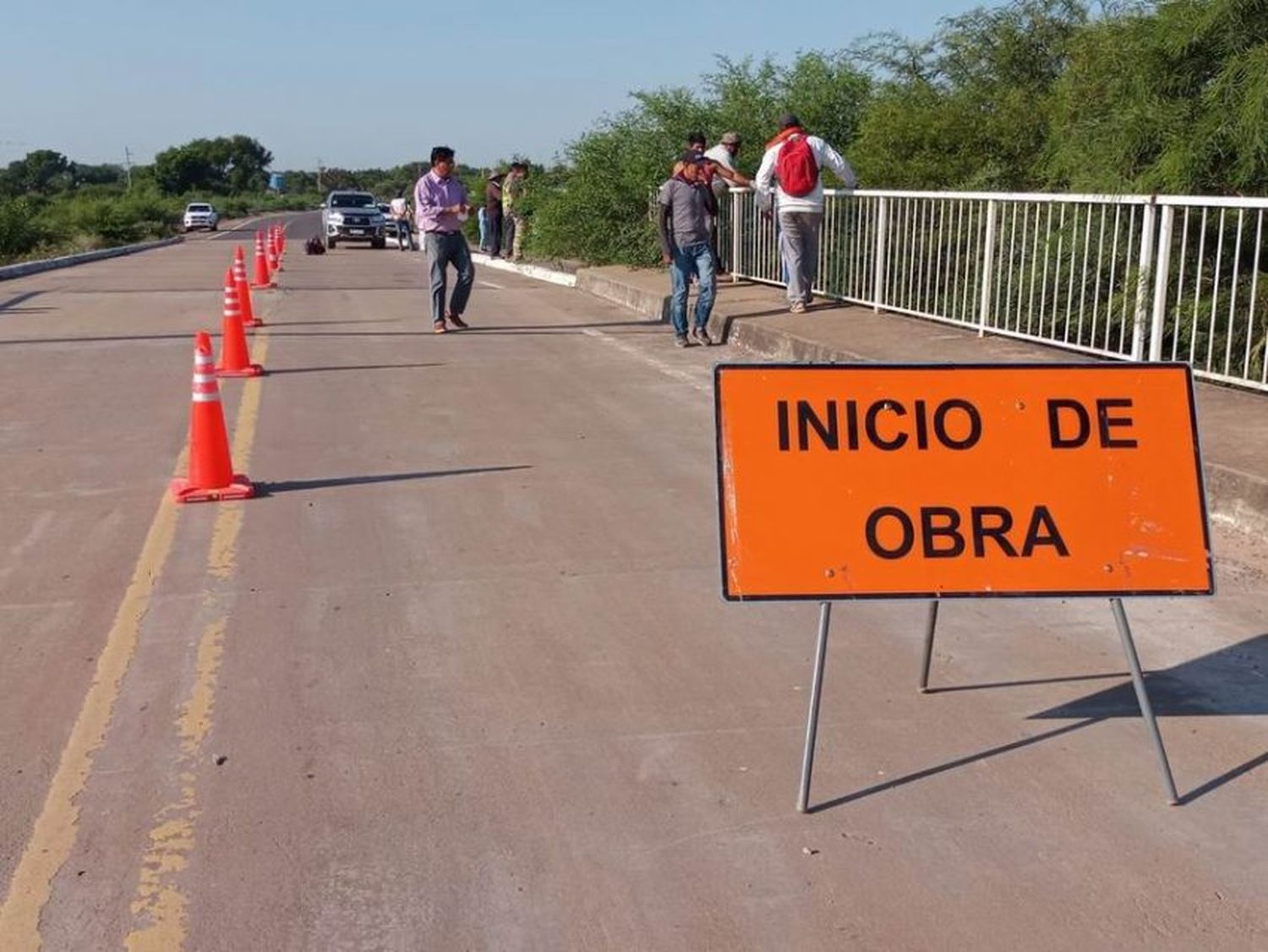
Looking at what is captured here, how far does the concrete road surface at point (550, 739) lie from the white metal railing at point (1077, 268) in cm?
304

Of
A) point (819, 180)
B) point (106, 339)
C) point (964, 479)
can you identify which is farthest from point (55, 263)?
point (964, 479)

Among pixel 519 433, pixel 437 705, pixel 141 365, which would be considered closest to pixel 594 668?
pixel 437 705

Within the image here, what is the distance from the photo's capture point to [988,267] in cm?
1248

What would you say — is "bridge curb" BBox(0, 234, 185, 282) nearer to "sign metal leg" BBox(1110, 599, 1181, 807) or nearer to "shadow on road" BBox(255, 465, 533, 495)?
"shadow on road" BBox(255, 465, 533, 495)

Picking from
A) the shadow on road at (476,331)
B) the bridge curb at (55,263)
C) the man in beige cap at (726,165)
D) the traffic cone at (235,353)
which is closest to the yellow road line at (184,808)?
the traffic cone at (235,353)

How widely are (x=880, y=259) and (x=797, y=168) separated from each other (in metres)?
1.29

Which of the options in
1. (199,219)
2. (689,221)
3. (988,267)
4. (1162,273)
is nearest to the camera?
(1162,273)

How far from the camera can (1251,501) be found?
287 inches

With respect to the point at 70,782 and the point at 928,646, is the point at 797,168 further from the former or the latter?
the point at 70,782

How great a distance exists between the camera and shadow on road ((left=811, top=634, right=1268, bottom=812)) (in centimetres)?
464

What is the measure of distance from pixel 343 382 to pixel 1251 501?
7516mm

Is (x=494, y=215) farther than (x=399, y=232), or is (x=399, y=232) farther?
(x=399, y=232)

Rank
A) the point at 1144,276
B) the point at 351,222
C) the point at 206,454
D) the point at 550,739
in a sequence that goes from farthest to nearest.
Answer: the point at 351,222, the point at 1144,276, the point at 206,454, the point at 550,739

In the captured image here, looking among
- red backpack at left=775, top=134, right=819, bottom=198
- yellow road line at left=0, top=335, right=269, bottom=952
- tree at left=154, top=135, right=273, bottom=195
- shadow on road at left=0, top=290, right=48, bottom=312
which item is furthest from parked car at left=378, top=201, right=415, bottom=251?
tree at left=154, top=135, right=273, bottom=195
